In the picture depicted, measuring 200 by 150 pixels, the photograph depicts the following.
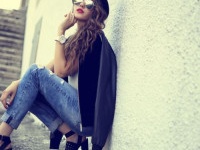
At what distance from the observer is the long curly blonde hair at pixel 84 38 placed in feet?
6.20

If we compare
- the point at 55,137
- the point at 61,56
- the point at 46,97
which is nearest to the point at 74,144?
the point at 55,137

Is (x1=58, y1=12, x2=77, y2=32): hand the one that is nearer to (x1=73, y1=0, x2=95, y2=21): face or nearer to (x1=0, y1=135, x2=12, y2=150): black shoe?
(x1=73, y1=0, x2=95, y2=21): face

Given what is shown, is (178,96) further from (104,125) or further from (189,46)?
(104,125)

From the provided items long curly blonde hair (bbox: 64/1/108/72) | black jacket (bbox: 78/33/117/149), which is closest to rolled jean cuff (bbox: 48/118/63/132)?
black jacket (bbox: 78/33/117/149)

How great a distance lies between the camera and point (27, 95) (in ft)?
6.41

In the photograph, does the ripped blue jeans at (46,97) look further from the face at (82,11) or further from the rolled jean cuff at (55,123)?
the face at (82,11)

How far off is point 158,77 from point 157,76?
0.04ft

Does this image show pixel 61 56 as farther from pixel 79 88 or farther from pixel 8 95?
pixel 8 95

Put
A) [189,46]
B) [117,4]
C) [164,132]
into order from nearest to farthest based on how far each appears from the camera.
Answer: [189,46] → [164,132] → [117,4]

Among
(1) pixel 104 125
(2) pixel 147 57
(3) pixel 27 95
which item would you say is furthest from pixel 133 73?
(3) pixel 27 95

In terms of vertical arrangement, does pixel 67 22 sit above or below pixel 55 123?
above

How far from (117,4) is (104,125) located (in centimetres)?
92

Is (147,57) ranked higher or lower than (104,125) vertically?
higher

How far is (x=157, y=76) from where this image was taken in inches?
55.4
